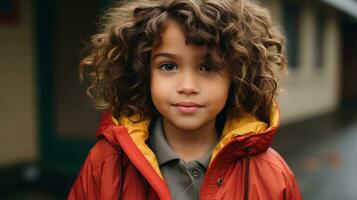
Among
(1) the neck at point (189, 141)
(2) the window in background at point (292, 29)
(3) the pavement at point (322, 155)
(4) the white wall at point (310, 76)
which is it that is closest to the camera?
(1) the neck at point (189, 141)

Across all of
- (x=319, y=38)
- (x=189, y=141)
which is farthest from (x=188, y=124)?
(x=319, y=38)

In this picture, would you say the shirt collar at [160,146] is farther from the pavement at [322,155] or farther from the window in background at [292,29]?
the window in background at [292,29]

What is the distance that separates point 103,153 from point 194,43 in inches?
21.0

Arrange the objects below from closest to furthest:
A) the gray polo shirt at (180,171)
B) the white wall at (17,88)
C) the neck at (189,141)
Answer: the gray polo shirt at (180,171), the neck at (189,141), the white wall at (17,88)

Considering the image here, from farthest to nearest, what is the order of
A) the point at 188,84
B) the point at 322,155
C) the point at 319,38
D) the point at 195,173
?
the point at 319,38 < the point at 322,155 < the point at 195,173 < the point at 188,84

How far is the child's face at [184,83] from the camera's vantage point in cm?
177

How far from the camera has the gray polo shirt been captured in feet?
6.11

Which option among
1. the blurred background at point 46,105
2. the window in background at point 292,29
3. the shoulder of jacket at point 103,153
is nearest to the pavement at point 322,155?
the blurred background at point 46,105

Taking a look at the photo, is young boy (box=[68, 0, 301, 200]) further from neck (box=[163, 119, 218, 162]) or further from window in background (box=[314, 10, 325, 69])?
window in background (box=[314, 10, 325, 69])

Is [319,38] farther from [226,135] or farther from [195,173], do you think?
[195,173]

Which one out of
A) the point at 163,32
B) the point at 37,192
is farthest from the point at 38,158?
the point at 163,32

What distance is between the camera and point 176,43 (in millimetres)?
1784

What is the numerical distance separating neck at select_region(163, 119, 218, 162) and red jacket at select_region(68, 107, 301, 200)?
9 centimetres

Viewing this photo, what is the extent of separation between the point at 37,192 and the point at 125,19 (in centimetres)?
397
